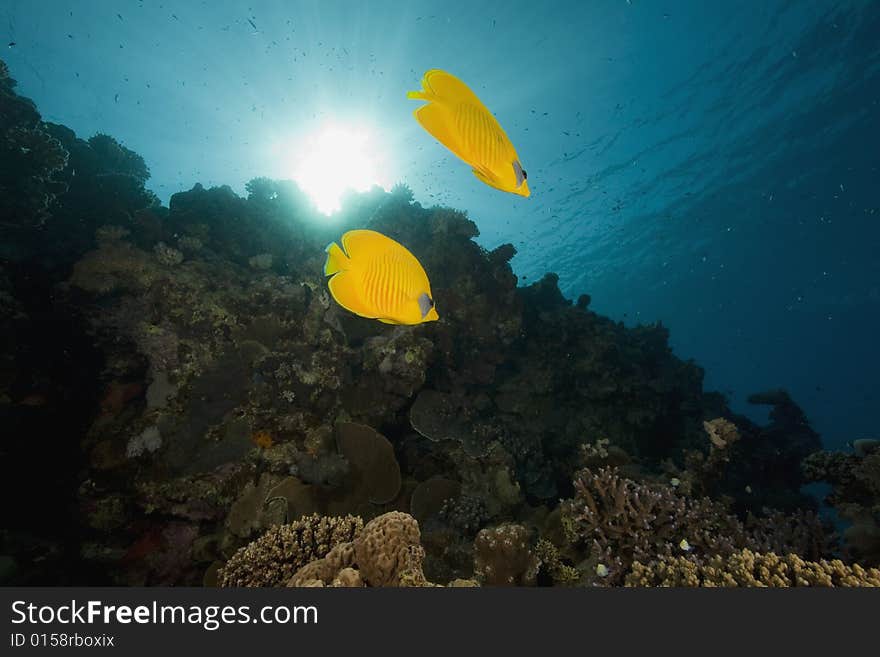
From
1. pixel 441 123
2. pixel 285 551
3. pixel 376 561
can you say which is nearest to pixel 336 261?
pixel 441 123

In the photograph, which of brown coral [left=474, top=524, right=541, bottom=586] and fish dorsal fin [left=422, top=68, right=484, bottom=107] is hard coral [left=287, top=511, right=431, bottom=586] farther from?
fish dorsal fin [left=422, top=68, right=484, bottom=107]

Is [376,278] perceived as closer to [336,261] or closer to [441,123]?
[336,261]

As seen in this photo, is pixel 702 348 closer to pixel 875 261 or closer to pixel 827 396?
pixel 827 396

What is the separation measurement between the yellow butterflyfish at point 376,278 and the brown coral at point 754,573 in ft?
10.9

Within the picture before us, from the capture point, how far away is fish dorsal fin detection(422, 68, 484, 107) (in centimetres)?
138

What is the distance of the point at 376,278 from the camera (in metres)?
1.57

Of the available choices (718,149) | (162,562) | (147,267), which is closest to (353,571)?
(162,562)

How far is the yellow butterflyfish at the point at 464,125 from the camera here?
1365mm

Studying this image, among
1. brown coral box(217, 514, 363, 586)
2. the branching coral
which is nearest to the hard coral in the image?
brown coral box(217, 514, 363, 586)

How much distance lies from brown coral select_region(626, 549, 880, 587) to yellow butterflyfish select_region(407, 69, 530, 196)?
3522 millimetres

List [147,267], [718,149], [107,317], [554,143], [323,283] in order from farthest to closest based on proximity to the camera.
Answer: [718,149]
[554,143]
[323,283]
[147,267]
[107,317]

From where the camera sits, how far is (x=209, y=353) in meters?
5.55

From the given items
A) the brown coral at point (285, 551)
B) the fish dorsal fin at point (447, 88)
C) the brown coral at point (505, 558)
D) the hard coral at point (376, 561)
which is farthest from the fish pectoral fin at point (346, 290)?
the brown coral at point (505, 558)

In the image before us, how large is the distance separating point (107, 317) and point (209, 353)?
1.46 meters
